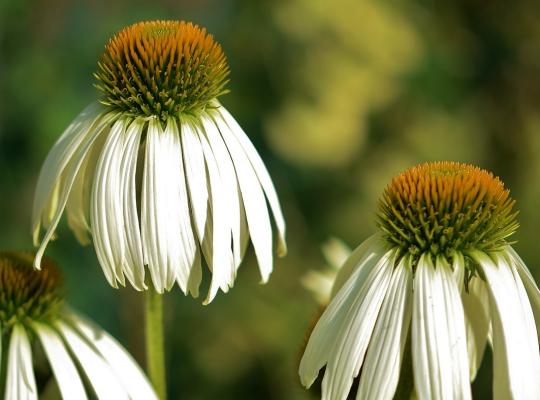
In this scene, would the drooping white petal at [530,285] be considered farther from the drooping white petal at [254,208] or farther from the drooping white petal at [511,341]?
the drooping white petal at [254,208]

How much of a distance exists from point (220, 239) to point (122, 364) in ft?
0.81

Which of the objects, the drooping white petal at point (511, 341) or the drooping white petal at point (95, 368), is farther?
the drooping white petal at point (95, 368)

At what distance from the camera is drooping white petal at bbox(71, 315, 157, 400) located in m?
1.21

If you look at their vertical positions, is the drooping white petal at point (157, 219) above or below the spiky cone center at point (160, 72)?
below

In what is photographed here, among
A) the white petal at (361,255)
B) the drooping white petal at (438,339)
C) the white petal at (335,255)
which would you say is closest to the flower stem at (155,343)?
the white petal at (361,255)

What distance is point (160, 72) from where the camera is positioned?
126 centimetres

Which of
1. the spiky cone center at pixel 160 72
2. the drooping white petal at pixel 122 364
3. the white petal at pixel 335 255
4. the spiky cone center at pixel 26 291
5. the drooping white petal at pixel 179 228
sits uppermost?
the spiky cone center at pixel 160 72

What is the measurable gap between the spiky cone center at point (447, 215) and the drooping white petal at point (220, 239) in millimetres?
188

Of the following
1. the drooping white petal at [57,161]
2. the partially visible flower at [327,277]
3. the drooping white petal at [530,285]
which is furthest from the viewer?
the partially visible flower at [327,277]

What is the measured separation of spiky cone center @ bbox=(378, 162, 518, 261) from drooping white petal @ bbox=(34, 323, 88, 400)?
1.40 ft

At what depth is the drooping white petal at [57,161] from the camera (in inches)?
47.1

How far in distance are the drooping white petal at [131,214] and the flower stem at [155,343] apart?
0.09m

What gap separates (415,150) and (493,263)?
5.46ft

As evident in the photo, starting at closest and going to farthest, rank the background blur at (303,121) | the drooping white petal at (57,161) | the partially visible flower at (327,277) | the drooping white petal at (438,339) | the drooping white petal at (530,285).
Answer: the drooping white petal at (438,339) → the drooping white petal at (530,285) → the drooping white petal at (57,161) → the partially visible flower at (327,277) → the background blur at (303,121)
